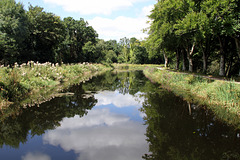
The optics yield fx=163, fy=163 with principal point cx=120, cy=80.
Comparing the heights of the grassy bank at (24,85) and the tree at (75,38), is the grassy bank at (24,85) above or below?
below

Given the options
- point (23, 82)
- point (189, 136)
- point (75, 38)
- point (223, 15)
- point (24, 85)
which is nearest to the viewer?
point (189, 136)

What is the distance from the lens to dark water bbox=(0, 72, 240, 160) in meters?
4.77

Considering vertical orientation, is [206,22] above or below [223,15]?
below

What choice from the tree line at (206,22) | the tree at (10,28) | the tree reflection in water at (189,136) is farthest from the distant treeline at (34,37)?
the tree reflection in water at (189,136)

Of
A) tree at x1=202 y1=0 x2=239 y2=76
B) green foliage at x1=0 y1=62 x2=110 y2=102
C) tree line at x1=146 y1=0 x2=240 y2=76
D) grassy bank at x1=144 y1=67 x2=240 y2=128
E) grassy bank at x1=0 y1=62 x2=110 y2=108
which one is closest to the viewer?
grassy bank at x1=144 y1=67 x2=240 y2=128

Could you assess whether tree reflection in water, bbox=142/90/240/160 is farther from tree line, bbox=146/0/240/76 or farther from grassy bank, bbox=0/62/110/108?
tree line, bbox=146/0/240/76

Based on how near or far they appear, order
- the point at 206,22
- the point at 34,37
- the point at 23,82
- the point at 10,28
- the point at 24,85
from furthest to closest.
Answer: the point at 34,37
the point at 10,28
the point at 206,22
the point at 23,82
the point at 24,85

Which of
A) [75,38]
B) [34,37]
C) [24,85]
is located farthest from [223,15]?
[75,38]

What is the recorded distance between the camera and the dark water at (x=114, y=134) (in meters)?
4.77

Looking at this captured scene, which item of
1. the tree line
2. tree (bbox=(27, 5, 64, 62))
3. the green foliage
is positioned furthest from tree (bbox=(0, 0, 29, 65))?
the tree line

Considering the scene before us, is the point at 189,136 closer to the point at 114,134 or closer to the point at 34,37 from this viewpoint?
the point at 114,134

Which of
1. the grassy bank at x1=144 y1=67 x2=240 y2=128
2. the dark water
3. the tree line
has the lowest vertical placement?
the dark water

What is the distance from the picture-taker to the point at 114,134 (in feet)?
20.7

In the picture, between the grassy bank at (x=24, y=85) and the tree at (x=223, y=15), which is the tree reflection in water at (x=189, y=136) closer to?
the grassy bank at (x=24, y=85)
